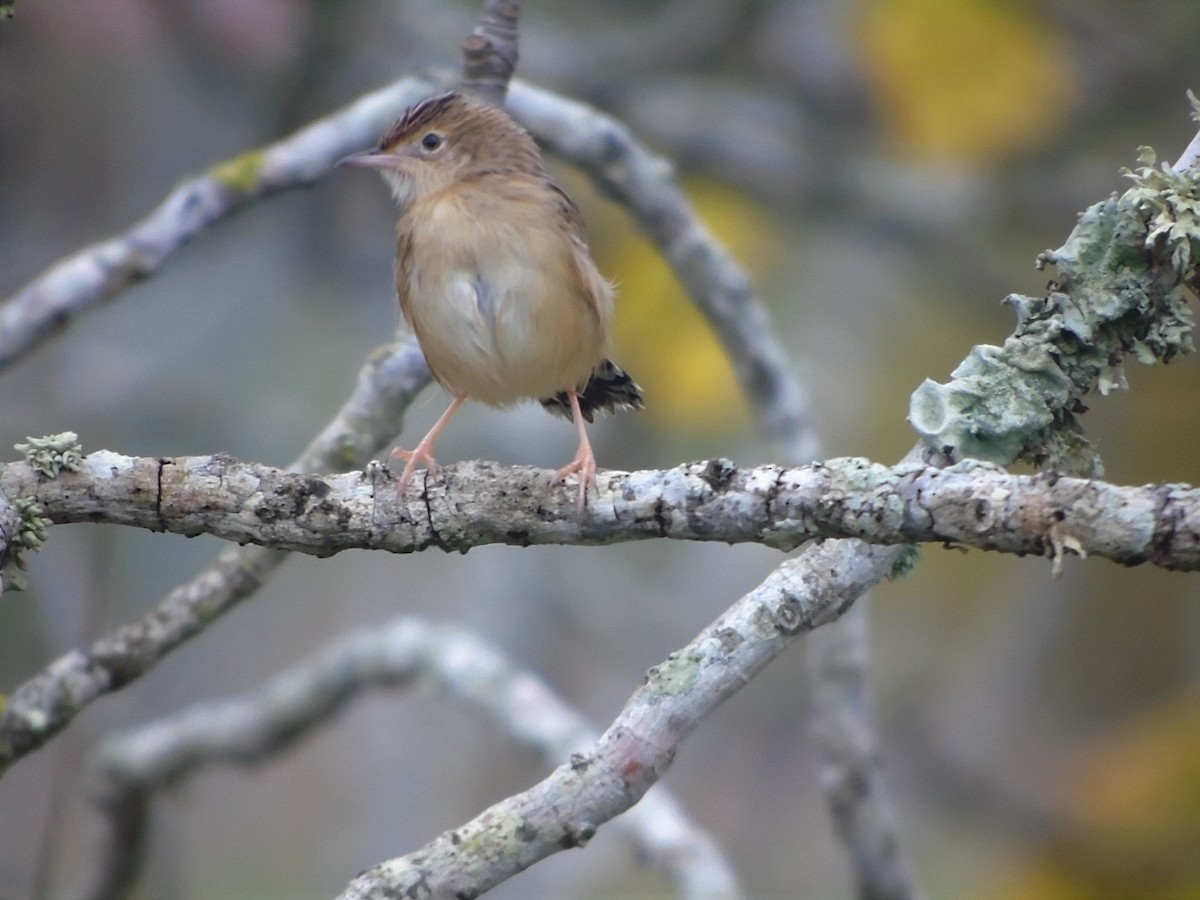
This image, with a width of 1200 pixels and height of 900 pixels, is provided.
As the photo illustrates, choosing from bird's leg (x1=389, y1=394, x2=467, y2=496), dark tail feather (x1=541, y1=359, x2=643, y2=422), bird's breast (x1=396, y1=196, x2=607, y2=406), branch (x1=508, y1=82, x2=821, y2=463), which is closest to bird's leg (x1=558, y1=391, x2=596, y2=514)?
bird's leg (x1=389, y1=394, x2=467, y2=496)

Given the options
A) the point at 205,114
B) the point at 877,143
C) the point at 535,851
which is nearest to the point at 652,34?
the point at 877,143

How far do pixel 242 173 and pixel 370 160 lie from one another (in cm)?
42

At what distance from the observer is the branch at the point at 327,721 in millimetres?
4586

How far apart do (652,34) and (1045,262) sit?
6014mm

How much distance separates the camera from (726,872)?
4426 millimetres

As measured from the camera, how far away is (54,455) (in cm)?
256

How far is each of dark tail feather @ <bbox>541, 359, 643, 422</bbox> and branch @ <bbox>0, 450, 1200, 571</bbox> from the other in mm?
1853

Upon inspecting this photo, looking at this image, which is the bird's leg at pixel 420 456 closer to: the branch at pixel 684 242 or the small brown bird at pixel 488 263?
the small brown bird at pixel 488 263

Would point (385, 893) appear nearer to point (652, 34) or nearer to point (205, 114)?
point (652, 34)

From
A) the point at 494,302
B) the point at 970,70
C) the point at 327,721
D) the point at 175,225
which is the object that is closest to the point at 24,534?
the point at 175,225

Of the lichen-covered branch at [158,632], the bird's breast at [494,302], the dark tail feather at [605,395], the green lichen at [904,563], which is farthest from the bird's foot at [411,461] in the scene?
the green lichen at [904,563]

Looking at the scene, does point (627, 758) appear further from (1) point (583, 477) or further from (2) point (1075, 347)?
(2) point (1075, 347)

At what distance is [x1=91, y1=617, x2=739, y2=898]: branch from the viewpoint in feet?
15.0

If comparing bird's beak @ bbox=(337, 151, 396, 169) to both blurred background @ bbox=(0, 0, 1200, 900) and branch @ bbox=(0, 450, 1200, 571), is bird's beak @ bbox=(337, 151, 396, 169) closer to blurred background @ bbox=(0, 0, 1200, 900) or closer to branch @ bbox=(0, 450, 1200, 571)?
branch @ bbox=(0, 450, 1200, 571)
